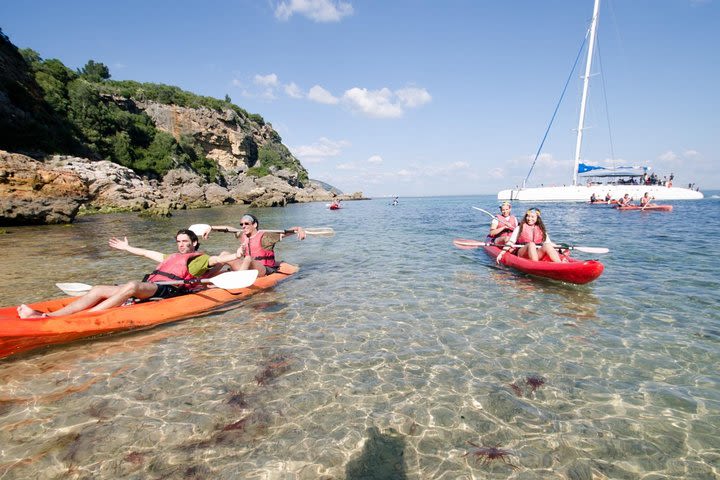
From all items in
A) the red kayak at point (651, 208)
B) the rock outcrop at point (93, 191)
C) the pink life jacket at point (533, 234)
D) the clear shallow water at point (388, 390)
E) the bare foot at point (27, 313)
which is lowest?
the clear shallow water at point (388, 390)

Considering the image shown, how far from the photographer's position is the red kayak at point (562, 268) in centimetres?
766

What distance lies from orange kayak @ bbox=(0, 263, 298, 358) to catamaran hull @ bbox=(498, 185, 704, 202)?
2010 inches

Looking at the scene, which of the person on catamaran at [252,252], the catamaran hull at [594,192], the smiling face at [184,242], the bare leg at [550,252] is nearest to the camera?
the smiling face at [184,242]

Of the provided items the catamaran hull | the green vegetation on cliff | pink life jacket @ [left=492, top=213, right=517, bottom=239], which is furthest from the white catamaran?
the green vegetation on cliff

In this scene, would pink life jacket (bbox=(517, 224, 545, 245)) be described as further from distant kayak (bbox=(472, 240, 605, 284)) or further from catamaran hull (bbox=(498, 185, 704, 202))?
catamaran hull (bbox=(498, 185, 704, 202))

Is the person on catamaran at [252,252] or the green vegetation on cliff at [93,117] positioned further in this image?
the green vegetation on cliff at [93,117]

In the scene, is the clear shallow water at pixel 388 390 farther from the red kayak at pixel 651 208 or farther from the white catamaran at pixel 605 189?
the white catamaran at pixel 605 189

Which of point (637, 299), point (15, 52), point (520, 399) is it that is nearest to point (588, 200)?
point (637, 299)

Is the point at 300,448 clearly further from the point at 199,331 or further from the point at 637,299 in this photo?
the point at 637,299

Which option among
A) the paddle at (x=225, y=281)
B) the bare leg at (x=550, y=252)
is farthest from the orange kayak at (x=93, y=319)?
the bare leg at (x=550, y=252)

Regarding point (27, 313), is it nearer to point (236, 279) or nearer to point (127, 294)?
point (127, 294)

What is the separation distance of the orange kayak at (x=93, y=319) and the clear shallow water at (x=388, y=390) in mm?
229

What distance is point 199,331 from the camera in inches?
232

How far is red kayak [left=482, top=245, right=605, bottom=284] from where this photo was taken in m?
7.66
